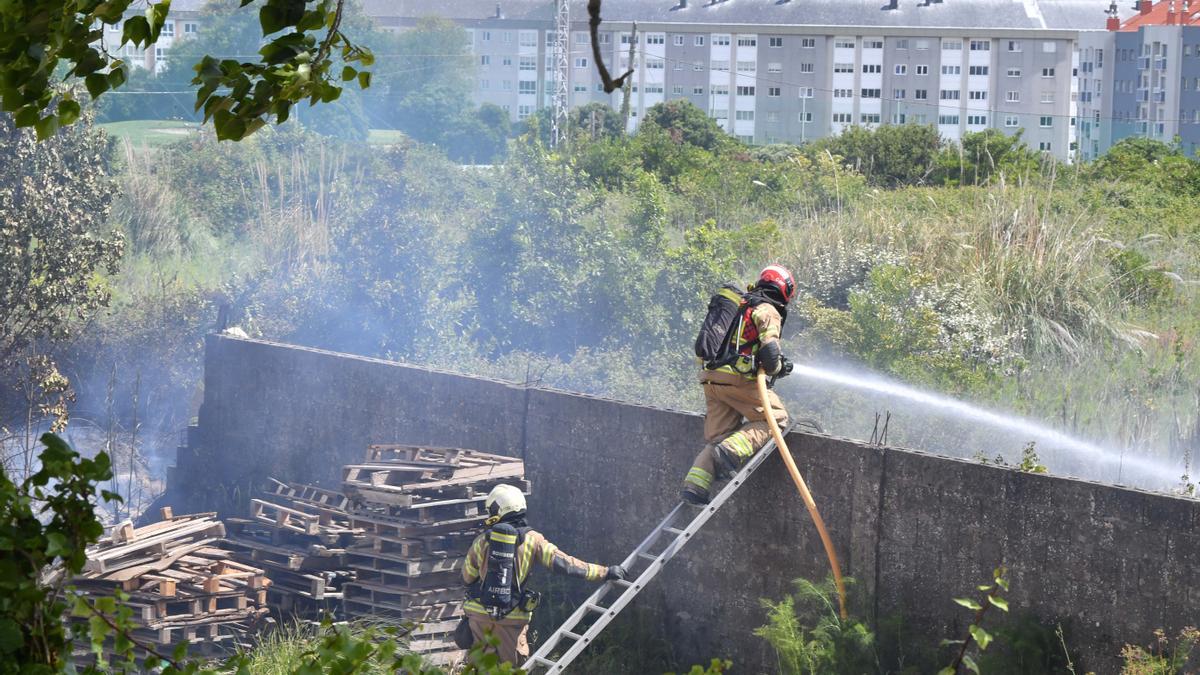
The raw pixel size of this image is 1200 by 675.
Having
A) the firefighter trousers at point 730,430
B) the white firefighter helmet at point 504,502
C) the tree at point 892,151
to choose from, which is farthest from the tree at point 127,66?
the tree at point 892,151

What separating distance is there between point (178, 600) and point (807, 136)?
3421cm

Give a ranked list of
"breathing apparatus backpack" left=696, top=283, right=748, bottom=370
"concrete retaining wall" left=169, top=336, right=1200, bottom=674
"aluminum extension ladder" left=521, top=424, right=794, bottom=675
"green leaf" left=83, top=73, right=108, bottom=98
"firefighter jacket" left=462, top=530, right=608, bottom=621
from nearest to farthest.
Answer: "green leaf" left=83, top=73, right=108, bottom=98 → "concrete retaining wall" left=169, top=336, right=1200, bottom=674 → "aluminum extension ladder" left=521, top=424, right=794, bottom=675 → "firefighter jacket" left=462, top=530, right=608, bottom=621 → "breathing apparatus backpack" left=696, top=283, right=748, bottom=370

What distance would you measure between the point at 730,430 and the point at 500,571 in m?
1.96

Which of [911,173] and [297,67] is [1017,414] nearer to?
[297,67]

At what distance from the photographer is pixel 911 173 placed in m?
28.0

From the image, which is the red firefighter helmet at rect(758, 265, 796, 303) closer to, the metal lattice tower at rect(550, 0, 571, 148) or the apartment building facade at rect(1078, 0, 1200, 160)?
the metal lattice tower at rect(550, 0, 571, 148)

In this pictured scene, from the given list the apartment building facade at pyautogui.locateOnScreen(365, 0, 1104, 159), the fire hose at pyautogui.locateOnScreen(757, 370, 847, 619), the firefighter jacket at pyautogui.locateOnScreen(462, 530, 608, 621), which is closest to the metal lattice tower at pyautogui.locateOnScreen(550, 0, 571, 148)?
the fire hose at pyautogui.locateOnScreen(757, 370, 847, 619)

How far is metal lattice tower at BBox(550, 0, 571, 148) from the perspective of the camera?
26.5 meters

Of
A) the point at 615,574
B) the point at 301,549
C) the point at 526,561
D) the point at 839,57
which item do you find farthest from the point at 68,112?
the point at 839,57

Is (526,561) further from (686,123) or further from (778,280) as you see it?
(686,123)

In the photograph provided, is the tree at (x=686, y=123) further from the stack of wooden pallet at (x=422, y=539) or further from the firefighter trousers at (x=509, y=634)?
the firefighter trousers at (x=509, y=634)

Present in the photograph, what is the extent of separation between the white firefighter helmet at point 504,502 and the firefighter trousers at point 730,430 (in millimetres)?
1174

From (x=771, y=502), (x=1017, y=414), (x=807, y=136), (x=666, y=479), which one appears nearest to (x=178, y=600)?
(x=666, y=479)

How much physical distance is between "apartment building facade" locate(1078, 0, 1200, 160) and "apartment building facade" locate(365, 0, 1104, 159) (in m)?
2.05
